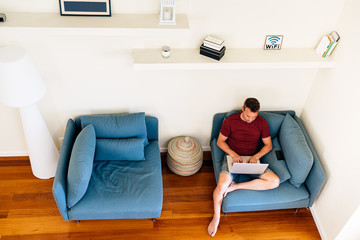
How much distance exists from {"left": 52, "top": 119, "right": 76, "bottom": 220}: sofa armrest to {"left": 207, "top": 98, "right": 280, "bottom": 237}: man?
138 centimetres

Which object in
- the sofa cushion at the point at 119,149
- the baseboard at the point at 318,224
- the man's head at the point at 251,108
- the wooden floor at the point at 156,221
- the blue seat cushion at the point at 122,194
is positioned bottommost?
the wooden floor at the point at 156,221

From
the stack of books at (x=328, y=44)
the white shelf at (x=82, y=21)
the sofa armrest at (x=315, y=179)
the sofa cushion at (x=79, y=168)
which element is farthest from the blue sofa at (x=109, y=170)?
the stack of books at (x=328, y=44)

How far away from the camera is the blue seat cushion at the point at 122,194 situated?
3.04 meters

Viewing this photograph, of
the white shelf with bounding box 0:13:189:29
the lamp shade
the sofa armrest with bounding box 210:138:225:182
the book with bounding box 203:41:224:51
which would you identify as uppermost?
the white shelf with bounding box 0:13:189:29

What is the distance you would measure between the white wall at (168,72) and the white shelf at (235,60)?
82 mm

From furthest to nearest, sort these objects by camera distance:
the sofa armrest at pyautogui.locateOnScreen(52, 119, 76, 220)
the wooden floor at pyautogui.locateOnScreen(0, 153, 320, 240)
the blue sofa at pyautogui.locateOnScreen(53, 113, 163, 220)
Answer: the wooden floor at pyautogui.locateOnScreen(0, 153, 320, 240) < the blue sofa at pyautogui.locateOnScreen(53, 113, 163, 220) < the sofa armrest at pyautogui.locateOnScreen(52, 119, 76, 220)

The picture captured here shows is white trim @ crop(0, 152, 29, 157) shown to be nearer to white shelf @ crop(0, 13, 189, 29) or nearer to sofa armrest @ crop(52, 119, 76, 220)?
sofa armrest @ crop(52, 119, 76, 220)

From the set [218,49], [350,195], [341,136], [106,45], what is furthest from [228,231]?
[106,45]

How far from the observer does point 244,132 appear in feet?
11.1

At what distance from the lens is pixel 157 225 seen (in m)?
3.31

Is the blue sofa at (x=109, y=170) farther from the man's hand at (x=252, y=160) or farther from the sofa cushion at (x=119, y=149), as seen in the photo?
the man's hand at (x=252, y=160)

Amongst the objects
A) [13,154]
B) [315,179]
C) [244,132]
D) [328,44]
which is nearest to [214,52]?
[244,132]

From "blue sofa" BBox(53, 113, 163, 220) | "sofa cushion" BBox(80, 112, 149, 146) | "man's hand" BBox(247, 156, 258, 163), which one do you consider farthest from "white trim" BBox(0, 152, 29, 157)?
"man's hand" BBox(247, 156, 258, 163)

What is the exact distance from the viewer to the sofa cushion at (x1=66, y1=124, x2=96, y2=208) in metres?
2.91
